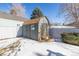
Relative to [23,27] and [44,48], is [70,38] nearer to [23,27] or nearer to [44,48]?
[44,48]

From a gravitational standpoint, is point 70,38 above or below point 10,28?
below

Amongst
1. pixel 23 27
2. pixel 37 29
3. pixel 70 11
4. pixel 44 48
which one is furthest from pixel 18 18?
pixel 70 11

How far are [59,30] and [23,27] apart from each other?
0.83 meters

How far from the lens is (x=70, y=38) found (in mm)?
3602

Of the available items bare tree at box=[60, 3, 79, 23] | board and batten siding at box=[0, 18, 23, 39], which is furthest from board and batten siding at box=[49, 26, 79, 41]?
board and batten siding at box=[0, 18, 23, 39]

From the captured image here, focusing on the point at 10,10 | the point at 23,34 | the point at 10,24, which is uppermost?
the point at 10,10

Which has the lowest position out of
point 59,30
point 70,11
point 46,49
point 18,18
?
point 46,49

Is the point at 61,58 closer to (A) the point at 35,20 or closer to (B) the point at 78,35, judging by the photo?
(B) the point at 78,35

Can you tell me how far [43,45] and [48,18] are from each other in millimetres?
618

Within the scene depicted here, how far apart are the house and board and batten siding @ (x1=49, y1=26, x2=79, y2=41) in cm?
14

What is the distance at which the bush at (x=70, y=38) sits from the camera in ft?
11.7

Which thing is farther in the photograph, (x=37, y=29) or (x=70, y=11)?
(x=37, y=29)

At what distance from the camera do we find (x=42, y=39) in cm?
363

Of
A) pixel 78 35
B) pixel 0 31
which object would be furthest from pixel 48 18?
pixel 0 31
